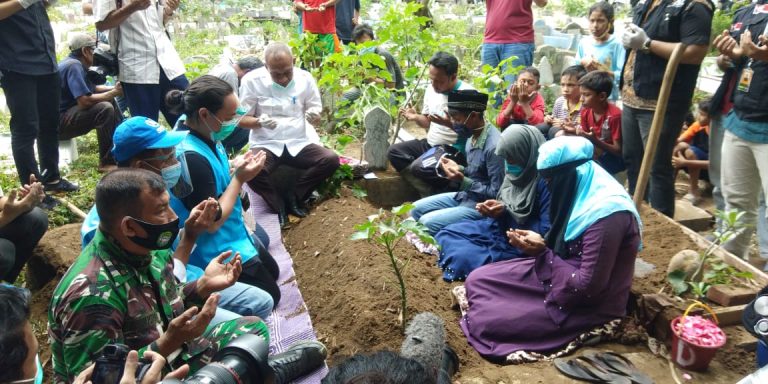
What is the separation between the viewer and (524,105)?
5359 millimetres

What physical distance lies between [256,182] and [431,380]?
3.62m

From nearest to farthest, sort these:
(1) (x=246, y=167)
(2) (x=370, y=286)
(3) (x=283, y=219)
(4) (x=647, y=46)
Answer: (1) (x=246, y=167) < (2) (x=370, y=286) < (4) (x=647, y=46) < (3) (x=283, y=219)

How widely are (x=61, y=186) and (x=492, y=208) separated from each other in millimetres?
3759

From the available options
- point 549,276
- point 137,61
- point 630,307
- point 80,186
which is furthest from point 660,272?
point 80,186

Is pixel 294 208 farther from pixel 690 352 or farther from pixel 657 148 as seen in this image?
pixel 690 352

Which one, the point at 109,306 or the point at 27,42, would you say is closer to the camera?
the point at 109,306

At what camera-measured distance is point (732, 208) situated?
4.17m

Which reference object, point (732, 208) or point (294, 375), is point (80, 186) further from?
point (732, 208)

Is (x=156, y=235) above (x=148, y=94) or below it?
above

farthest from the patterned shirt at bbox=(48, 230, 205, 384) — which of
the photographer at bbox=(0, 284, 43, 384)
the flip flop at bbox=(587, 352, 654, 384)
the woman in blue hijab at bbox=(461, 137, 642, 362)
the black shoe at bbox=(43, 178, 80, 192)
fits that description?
the black shoe at bbox=(43, 178, 80, 192)

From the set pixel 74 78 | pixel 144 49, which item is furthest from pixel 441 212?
pixel 74 78

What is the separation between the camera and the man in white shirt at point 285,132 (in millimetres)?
4996

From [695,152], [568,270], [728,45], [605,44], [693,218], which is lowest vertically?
[693,218]

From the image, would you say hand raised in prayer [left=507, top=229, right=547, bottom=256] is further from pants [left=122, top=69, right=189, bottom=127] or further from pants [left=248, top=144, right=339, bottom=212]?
pants [left=122, top=69, right=189, bottom=127]
